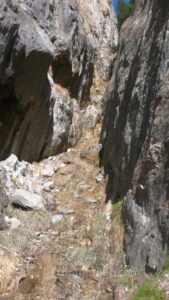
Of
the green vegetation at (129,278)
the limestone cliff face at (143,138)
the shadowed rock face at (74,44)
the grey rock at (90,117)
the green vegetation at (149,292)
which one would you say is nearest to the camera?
the green vegetation at (149,292)

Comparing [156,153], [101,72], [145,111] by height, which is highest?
[101,72]

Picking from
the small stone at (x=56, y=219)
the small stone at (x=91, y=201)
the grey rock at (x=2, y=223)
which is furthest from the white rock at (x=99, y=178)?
the grey rock at (x=2, y=223)

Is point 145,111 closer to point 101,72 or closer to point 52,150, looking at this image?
point 52,150

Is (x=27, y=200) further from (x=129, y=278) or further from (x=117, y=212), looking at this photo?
(x=129, y=278)

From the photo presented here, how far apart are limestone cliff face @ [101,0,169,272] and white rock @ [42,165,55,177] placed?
1.58 m

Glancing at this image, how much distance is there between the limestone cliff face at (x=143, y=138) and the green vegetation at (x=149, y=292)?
A: 1.20 feet

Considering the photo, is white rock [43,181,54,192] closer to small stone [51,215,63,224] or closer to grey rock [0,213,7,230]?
small stone [51,215,63,224]

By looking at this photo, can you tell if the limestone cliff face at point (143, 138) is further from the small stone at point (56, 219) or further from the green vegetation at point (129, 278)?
the small stone at point (56, 219)

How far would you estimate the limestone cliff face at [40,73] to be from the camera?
43.6 feet

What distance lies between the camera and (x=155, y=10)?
12.3 meters

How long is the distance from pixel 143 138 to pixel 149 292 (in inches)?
152

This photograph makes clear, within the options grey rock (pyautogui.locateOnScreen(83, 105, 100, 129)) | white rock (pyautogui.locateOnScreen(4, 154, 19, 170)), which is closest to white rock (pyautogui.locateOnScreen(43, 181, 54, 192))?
white rock (pyautogui.locateOnScreen(4, 154, 19, 170))

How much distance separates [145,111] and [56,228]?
3.38 metres

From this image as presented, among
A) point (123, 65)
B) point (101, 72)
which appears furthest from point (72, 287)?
point (101, 72)
